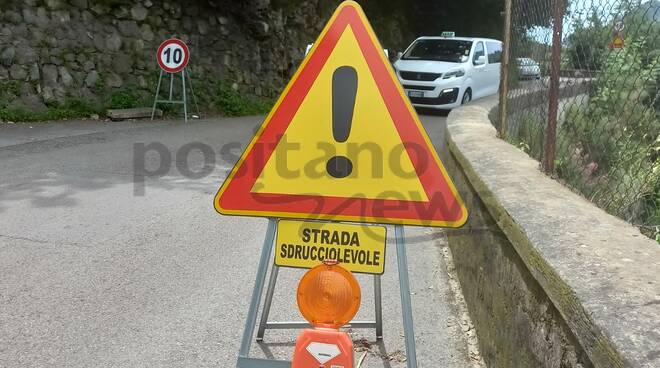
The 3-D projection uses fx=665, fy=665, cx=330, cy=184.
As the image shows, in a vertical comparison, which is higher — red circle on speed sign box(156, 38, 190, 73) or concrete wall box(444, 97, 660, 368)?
red circle on speed sign box(156, 38, 190, 73)

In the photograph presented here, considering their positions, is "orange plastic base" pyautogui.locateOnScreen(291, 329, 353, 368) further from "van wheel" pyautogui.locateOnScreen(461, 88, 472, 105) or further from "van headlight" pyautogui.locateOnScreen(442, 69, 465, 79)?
"van wheel" pyautogui.locateOnScreen(461, 88, 472, 105)

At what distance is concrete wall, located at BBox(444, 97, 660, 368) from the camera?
1.75m

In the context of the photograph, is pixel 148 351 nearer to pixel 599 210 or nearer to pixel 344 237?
pixel 344 237

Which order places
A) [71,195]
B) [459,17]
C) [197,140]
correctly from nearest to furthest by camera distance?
1. [71,195]
2. [197,140]
3. [459,17]

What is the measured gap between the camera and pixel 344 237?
2.43m

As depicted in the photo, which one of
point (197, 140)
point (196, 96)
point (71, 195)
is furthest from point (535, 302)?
point (196, 96)

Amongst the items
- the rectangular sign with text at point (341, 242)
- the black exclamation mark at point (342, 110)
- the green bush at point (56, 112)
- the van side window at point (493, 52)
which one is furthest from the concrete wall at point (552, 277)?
the van side window at point (493, 52)

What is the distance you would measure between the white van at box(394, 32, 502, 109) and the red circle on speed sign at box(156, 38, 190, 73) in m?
4.82

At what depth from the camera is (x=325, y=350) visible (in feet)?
6.65

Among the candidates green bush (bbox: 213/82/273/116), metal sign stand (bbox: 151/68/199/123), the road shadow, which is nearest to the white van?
the road shadow

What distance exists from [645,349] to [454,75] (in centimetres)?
1427

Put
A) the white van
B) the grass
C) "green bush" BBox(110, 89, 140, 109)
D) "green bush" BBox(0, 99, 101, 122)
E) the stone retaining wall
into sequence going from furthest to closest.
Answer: the white van < "green bush" BBox(110, 89, 140, 109) < the stone retaining wall < the grass < "green bush" BBox(0, 99, 101, 122)

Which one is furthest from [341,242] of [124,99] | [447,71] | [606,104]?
[447,71]

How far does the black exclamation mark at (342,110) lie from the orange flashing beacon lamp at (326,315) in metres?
0.38
